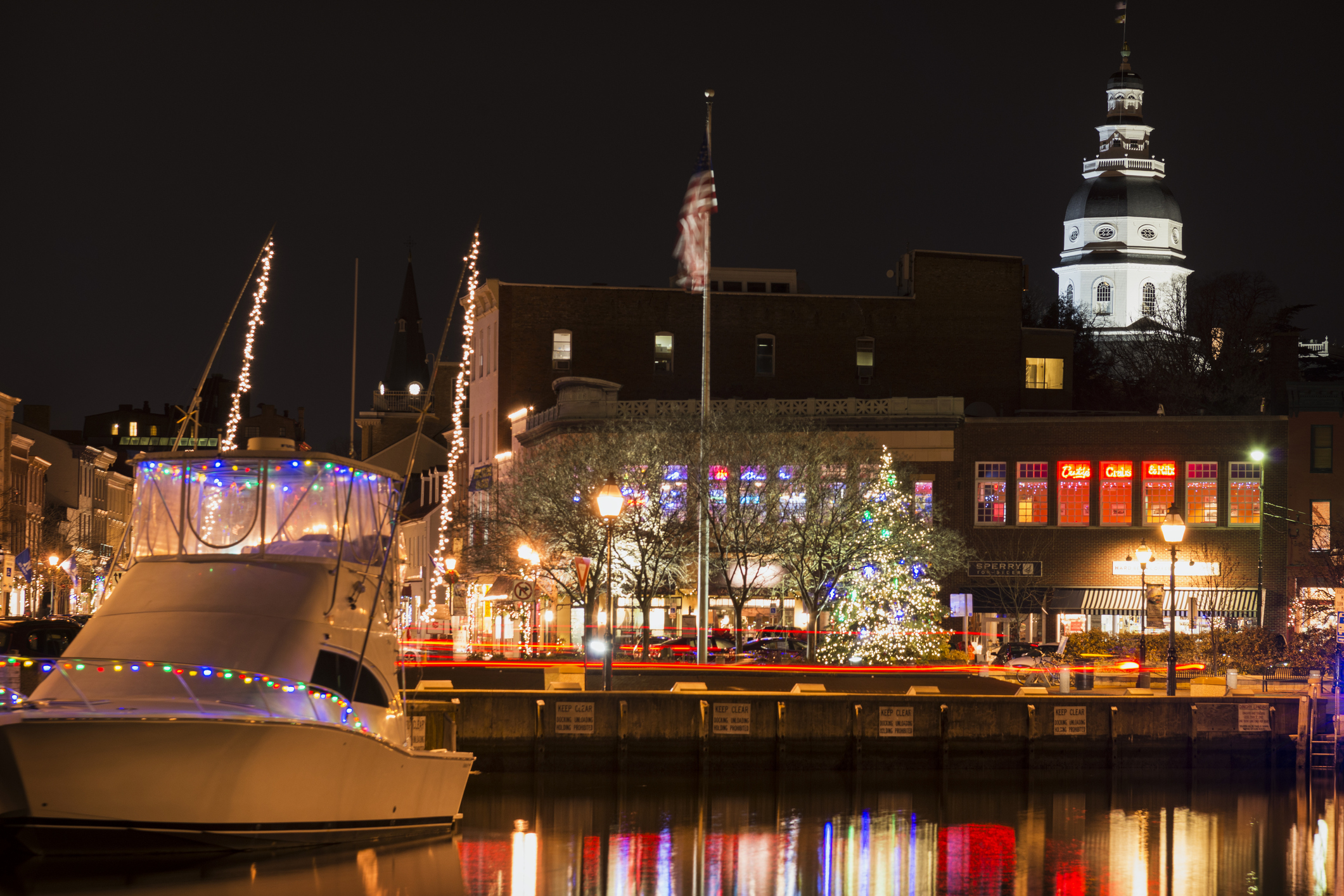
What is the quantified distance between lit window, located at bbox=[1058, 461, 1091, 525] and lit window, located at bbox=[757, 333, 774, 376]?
18467 mm

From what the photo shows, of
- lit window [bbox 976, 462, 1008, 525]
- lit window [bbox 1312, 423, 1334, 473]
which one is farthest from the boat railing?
lit window [bbox 1312, 423, 1334, 473]

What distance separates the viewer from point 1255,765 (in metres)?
35.5

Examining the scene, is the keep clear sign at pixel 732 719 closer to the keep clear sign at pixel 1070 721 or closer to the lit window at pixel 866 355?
the keep clear sign at pixel 1070 721

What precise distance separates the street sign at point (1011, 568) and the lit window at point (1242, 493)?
7.88 metres

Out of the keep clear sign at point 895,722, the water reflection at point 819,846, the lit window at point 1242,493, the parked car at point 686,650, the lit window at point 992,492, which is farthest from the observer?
the lit window at point 992,492

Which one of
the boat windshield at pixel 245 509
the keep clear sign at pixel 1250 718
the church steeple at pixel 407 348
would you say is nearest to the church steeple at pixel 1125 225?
the church steeple at pixel 407 348

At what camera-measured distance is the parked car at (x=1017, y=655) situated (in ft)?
184

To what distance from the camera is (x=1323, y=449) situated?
221 feet

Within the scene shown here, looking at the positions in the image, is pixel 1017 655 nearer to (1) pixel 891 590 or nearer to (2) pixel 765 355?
(1) pixel 891 590

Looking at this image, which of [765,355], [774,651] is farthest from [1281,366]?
[774,651]

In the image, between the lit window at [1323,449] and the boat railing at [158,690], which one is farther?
the lit window at [1323,449]

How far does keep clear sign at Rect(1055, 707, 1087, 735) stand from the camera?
115 feet

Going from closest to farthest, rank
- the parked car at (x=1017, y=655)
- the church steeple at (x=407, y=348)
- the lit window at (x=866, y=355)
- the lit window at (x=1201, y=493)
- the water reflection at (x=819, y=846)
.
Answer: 1. the water reflection at (x=819, y=846)
2. the parked car at (x=1017, y=655)
3. the lit window at (x=1201, y=493)
4. the lit window at (x=866, y=355)
5. the church steeple at (x=407, y=348)

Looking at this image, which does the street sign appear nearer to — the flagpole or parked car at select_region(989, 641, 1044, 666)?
parked car at select_region(989, 641, 1044, 666)
